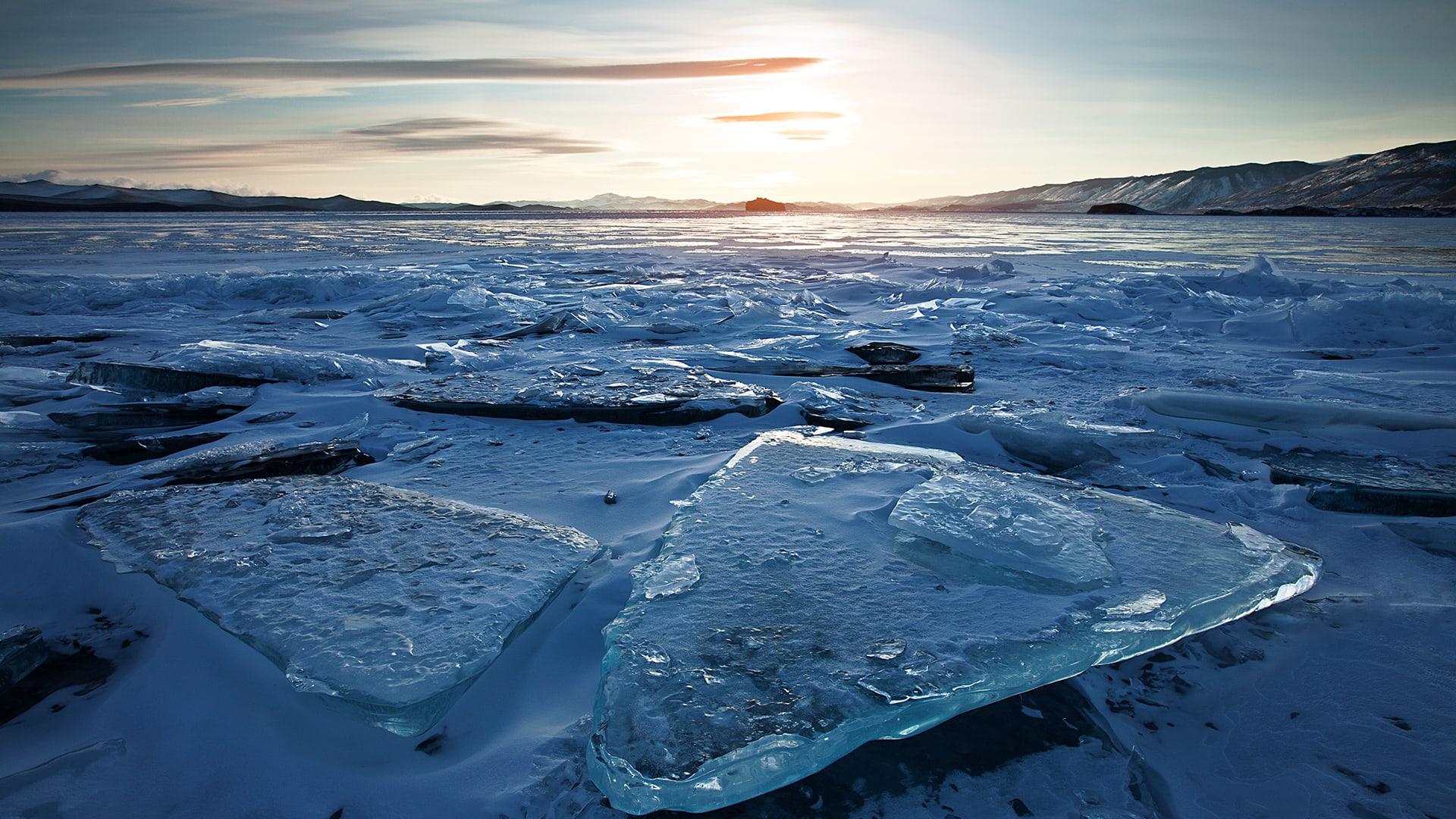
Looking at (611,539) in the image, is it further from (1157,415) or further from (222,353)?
(222,353)

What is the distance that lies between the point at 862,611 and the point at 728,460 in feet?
3.36

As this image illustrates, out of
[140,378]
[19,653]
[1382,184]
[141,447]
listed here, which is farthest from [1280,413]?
[1382,184]

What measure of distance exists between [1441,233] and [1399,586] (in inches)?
1086

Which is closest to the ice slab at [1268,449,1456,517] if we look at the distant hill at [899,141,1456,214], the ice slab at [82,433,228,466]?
the ice slab at [82,433,228,466]

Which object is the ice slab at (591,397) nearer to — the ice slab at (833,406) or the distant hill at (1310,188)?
the ice slab at (833,406)

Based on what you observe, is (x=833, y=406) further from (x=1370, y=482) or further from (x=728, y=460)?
(x=1370, y=482)

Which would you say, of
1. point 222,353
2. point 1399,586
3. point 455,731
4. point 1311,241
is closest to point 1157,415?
point 1399,586

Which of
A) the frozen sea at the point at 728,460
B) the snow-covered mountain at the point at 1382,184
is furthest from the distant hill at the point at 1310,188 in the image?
the frozen sea at the point at 728,460

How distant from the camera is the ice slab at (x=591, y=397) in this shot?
9.22ft

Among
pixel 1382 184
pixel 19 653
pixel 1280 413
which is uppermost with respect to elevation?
pixel 1382 184

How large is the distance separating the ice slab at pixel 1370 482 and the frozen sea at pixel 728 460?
0.6 inches

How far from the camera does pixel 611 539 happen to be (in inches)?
71.3

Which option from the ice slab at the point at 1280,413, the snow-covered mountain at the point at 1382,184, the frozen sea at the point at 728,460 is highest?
the snow-covered mountain at the point at 1382,184

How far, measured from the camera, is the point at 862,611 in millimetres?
1357
